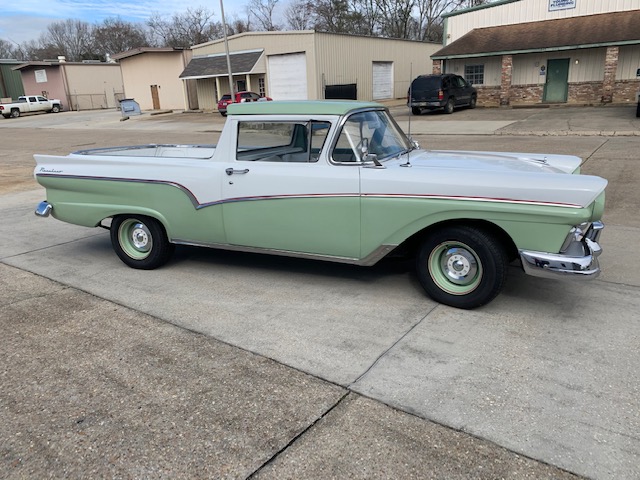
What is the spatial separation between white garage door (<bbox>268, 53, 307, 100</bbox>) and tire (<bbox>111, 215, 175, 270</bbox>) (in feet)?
96.1

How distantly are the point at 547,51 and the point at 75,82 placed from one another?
47671mm

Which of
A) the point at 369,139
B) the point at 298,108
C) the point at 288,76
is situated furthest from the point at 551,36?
the point at 298,108

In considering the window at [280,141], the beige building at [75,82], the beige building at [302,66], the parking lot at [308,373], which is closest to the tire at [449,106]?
the beige building at [302,66]

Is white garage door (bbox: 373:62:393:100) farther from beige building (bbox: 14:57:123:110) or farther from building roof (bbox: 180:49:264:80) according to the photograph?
beige building (bbox: 14:57:123:110)

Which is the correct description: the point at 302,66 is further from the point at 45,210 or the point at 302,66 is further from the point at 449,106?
the point at 45,210

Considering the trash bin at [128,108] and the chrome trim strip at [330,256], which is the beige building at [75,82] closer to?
the trash bin at [128,108]

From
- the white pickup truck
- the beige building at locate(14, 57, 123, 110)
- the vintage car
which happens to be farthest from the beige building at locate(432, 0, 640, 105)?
the beige building at locate(14, 57, 123, 110)

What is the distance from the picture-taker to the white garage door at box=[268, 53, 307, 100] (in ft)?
110

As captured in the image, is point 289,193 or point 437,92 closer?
point 289,193

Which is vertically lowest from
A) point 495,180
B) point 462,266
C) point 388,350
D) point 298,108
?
point 388,350

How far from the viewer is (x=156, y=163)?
208 inches

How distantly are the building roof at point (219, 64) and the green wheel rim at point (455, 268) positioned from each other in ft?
106

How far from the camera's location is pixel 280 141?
4996mm

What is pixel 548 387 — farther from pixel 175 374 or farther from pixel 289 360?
pixel 175 374
